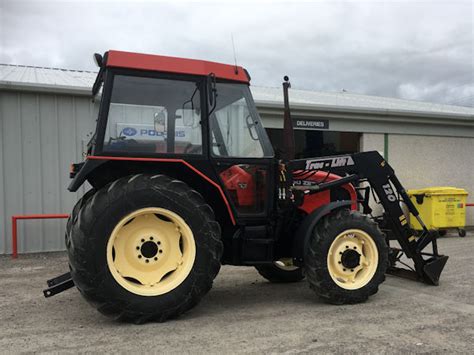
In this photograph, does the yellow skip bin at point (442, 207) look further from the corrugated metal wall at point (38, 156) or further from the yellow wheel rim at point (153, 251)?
the yellow wheel rim at point (153, 251)

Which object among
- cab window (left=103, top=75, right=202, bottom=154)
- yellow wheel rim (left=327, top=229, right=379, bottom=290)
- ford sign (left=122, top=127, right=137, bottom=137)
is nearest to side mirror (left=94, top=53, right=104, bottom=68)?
cab window (left=103, top=75, right=202, bottom=154)

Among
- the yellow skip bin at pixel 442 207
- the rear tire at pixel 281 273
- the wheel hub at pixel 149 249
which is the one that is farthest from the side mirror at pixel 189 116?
the yellow skip bin at pixel 442 207

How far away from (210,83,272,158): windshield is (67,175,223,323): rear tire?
744 millimetres

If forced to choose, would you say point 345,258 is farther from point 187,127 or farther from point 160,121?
point 160,121

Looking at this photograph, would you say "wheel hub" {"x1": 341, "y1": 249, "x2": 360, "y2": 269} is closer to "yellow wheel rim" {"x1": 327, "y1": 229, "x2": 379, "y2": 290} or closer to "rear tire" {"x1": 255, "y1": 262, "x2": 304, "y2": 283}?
"yellow wheel rim" {"x1": 327, "y1": 229, "x2": 379, "y2": 290}

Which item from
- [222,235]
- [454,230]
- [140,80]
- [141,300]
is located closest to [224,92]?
[140,80]

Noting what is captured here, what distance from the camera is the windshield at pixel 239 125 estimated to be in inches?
183

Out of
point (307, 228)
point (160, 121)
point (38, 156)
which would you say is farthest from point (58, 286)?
point (38, 156)

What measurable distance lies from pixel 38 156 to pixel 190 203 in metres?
5.50

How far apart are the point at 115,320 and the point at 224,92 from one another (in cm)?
246

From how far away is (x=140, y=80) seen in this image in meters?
4.33

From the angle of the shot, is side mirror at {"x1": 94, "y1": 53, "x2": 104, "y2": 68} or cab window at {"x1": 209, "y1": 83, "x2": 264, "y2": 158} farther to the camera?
cab window at {"x1": 209, "y1": 83, "x2": 264, "y2": 158}

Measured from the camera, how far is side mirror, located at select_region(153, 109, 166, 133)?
440 centimetres

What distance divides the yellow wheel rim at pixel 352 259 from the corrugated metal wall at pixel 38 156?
539 centimetres
